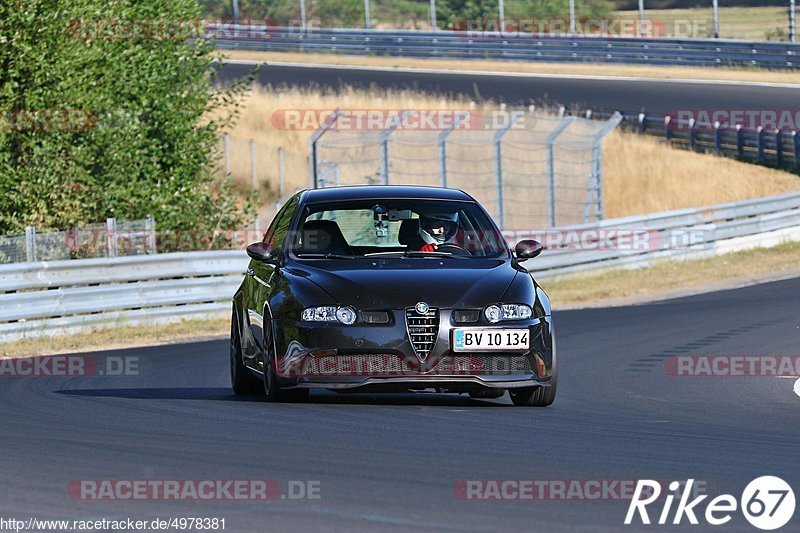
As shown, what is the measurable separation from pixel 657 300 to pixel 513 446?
→ 1527cm

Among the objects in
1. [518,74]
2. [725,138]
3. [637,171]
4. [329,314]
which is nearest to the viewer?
[329,314]

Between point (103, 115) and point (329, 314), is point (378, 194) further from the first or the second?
point (103, 115)

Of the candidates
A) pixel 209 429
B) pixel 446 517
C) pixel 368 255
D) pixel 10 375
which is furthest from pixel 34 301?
pixel 446 517

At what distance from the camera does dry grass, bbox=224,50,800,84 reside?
47.5 m

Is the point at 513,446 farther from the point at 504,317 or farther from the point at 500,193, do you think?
the point at 500,193

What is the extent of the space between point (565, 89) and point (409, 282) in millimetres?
36829

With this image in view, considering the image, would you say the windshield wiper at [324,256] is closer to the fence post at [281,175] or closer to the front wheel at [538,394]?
the front wheel at [538,394]

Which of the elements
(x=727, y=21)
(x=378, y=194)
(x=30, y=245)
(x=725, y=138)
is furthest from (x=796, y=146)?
(x=727, y=21)

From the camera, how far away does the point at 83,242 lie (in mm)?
21391

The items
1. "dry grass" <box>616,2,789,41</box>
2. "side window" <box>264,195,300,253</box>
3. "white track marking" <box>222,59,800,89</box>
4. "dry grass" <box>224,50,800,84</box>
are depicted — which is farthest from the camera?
"dry grass" <box>616,2,789,41</box>

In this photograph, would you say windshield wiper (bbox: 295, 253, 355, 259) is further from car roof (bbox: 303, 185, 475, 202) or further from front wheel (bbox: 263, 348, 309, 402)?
front wheel (bbox: 263, 348, 309, 402)

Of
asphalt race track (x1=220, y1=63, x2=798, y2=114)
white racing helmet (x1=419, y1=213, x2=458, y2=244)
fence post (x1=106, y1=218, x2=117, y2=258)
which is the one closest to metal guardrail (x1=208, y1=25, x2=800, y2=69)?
asphalt race track (x1=220, y1=63, x2=798, y2=114)

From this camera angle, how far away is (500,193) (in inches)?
1080

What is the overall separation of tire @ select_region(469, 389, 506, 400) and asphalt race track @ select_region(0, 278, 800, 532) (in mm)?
109
